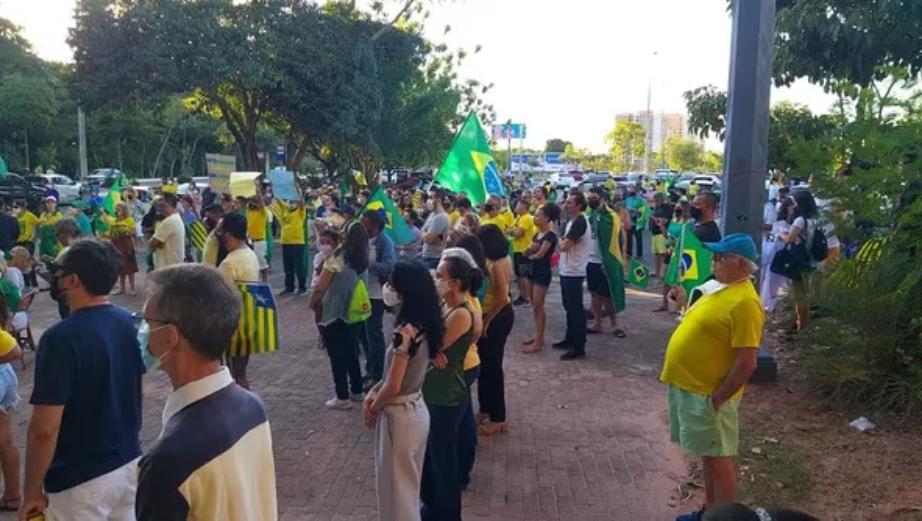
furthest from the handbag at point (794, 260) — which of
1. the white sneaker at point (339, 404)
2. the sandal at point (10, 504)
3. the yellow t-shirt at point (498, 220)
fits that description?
the sandal at point (10, 504)

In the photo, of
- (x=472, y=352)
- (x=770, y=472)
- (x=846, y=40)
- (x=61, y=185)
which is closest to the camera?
(x=472, y=352)

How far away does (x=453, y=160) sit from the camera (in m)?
8.84

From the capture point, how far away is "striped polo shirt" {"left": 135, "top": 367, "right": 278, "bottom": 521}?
5.95 feet

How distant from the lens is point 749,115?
7348 mm

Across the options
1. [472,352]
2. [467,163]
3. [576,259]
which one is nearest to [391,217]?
[467,163]

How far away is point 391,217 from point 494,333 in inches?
193

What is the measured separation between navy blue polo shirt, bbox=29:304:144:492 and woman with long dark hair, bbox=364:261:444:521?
3.88ft

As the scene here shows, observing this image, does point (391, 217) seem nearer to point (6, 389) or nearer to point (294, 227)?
point (294, 227)

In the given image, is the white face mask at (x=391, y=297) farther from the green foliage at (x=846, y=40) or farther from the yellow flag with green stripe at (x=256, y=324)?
the green foliage at (x=846, y=40)

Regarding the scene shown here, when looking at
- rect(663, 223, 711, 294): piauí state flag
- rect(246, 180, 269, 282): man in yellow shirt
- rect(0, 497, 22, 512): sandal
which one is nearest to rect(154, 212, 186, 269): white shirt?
rect(246, 180, 269, 282): man in yellow shirt

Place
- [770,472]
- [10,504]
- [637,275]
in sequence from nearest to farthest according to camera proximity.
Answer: [10,504] → [770,472] → [637,275]

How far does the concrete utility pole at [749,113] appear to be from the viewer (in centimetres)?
730

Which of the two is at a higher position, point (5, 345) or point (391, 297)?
point (391, 297)

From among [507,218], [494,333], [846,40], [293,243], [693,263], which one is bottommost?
[494,333]
